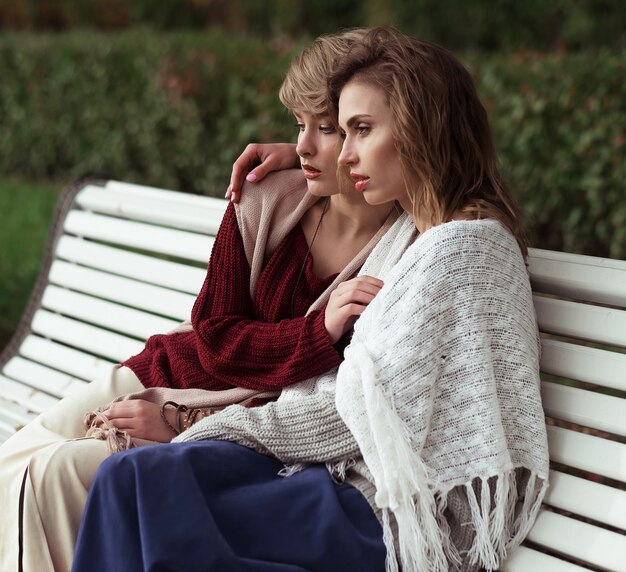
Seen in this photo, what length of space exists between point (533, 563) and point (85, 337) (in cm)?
219

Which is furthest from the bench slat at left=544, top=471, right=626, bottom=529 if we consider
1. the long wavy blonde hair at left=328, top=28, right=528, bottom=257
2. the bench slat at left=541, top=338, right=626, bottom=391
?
the long wavy blonde hair at left=328, top=28, right=528, bottom=257

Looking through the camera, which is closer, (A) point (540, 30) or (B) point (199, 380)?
(B) point (199, 380)

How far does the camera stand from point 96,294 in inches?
164

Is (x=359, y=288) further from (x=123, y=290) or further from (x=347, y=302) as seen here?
(x=123, y=290)

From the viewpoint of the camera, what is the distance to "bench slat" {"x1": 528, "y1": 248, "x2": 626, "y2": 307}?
2686mm

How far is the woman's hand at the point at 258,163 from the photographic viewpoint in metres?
3.01

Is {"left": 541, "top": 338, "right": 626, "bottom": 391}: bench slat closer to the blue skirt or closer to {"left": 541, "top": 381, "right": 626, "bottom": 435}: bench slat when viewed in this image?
{"left": 541, "top": 381, "right": 626, "bottom": 435}: bench slat

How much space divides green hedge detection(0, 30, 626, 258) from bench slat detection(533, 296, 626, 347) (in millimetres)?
3068

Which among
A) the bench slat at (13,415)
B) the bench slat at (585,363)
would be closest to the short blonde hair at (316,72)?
the bench slat at (585,363)

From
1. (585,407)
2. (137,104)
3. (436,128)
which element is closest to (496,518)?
(585,407)

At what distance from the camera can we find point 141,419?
2.82m

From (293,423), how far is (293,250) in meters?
0.61

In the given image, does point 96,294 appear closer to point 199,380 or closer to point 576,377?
point 199,380

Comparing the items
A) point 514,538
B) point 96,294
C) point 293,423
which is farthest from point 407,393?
point 96,294
